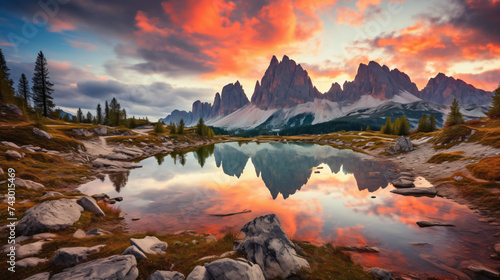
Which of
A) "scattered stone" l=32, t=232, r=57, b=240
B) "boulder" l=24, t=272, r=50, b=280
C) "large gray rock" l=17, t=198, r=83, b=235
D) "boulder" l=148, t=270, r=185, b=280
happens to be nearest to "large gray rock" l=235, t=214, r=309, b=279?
"boulder" l=148, t=270, r=185, b=280

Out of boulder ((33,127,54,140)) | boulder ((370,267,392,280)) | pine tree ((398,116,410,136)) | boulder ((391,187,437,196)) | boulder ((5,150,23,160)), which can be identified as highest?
pine tree ((398,116,410,136))

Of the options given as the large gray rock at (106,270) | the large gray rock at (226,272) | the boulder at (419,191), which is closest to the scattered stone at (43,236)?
the large gray rock at (106,270)

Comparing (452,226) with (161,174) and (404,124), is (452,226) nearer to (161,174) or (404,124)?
(161,174)

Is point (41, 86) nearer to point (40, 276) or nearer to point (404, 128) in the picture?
point (40, 276)

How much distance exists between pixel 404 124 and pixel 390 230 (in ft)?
390

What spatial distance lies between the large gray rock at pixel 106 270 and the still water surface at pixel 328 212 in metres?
9.74

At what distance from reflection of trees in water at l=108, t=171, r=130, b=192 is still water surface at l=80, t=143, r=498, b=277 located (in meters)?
0.15

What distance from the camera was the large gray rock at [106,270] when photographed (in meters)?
7.31

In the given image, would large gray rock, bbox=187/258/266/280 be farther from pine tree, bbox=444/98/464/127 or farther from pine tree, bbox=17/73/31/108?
pine tree, bbox=17/73/31/108

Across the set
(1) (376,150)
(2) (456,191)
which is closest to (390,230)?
(2) (456,191)

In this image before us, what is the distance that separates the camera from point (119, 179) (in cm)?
3506

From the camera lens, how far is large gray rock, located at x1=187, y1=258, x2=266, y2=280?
805cm

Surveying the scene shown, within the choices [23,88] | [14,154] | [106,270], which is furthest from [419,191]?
[23,88]

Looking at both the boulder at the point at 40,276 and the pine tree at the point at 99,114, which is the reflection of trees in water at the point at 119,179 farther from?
the pine tree at the point at 99,114
